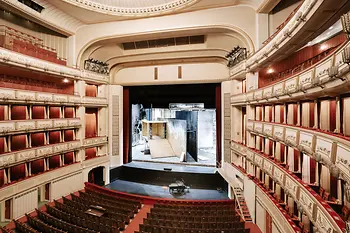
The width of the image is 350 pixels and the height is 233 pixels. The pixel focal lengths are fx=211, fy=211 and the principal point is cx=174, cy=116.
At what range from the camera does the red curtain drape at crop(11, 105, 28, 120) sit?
11234 mm

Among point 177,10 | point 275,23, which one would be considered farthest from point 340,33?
point 177,10

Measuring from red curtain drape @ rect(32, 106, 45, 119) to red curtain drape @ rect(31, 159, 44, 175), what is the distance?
2.55 meters

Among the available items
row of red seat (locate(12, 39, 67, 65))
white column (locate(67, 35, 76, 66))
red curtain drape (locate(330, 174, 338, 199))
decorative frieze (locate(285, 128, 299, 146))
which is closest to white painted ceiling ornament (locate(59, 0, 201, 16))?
white column (locate(67, 35, 76, 66))

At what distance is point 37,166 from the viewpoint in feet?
39.3

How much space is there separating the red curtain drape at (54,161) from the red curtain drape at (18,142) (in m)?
1.85

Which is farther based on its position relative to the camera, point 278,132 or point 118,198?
point 118,198

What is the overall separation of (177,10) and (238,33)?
3571 millimetres

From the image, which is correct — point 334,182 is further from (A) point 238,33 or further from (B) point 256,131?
(A) point 238,33

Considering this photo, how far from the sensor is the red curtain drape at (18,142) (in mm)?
10995

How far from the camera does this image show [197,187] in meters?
14.6

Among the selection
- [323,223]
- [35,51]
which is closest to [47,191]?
[35,51]

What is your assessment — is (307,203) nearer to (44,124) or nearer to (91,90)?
(44,124)

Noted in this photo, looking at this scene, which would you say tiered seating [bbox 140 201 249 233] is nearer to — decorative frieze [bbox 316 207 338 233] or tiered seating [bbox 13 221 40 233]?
decorative frieze [bbox 316 207 338 233]

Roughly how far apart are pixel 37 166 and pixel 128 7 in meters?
10.5
